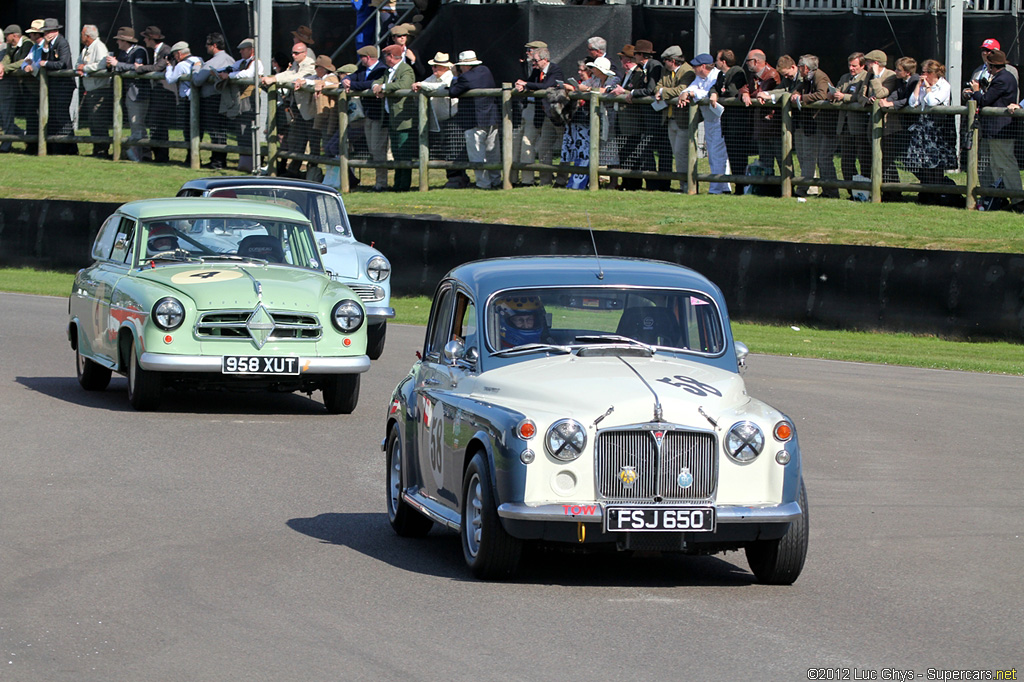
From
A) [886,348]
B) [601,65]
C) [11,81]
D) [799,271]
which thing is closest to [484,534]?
[886,348]

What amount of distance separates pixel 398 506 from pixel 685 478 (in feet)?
6.42

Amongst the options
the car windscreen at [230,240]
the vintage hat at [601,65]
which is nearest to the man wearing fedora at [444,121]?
the vintage hat at [601,65]

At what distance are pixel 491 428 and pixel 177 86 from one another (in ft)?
79.9

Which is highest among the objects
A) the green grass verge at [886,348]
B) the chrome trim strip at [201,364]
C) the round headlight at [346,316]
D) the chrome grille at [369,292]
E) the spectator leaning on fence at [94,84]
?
the spectator leaning on fence at [94,84]

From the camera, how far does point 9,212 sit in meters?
24.8

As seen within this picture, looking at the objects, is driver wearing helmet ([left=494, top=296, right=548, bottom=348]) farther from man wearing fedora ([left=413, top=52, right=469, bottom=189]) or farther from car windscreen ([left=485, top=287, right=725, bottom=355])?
man wearing fedora ([left=413, top=52, right=469, bottom=189])

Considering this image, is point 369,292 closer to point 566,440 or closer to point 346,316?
point 346,316

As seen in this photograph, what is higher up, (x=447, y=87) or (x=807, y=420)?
(x=447, y=87)

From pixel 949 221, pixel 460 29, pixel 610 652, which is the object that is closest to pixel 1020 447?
pixel 610 652

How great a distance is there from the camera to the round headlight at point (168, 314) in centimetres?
1229

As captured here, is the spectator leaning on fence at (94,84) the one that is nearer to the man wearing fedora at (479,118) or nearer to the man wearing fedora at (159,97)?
the man wearing fedora at (159,97)

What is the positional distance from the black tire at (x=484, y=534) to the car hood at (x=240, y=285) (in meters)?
5.60

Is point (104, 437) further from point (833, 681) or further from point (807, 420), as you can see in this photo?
point (833, 681)

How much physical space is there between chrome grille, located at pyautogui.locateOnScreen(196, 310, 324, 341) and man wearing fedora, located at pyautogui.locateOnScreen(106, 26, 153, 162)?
19.2 meters
